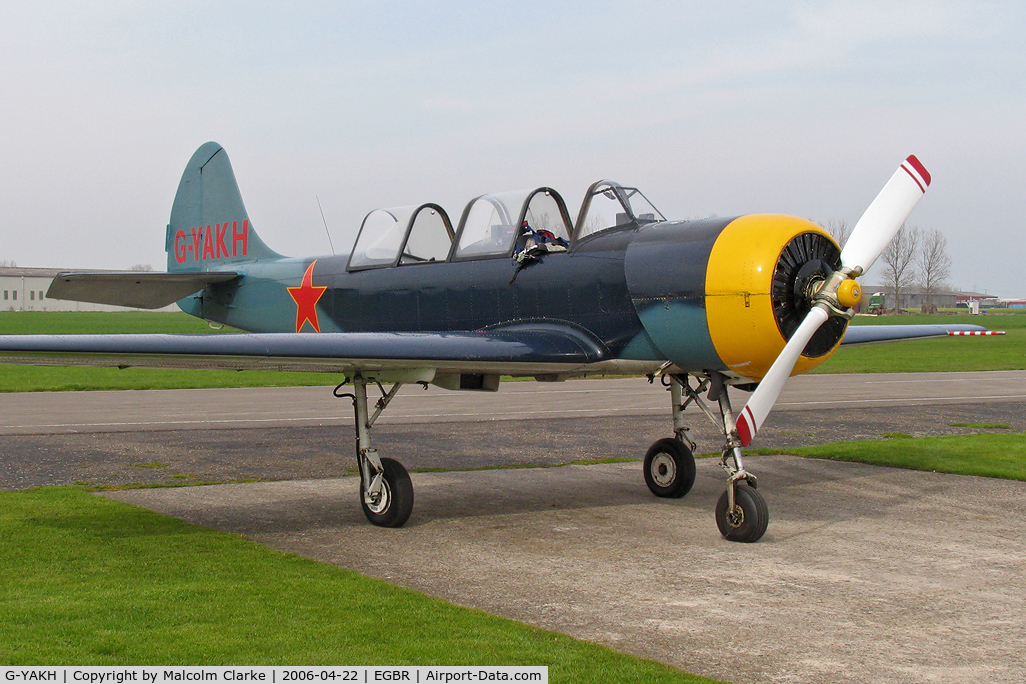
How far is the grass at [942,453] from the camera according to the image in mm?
10836

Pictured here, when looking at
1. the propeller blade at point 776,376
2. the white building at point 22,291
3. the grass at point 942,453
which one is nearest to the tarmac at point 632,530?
the grass at point 942,453

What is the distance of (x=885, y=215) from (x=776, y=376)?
1770mm

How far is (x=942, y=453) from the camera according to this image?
12.0m

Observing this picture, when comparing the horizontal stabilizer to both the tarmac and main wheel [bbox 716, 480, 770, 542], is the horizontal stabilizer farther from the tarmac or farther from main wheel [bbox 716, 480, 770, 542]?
main wheel [bbox 716, 480, 770, 542]

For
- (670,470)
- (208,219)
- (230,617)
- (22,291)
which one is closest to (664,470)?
(670,470)

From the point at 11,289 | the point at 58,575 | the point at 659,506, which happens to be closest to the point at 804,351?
the point at 659,506

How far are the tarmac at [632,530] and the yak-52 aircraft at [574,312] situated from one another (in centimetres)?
78

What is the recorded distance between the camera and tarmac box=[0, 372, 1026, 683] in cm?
485

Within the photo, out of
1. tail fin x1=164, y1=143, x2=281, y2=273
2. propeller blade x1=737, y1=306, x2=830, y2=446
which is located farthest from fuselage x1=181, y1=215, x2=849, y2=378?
tail fin x1=164, y1=143, x2=281, y2=273

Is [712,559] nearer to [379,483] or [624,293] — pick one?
[624,293]

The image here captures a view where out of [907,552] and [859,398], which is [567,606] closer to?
[907,552]

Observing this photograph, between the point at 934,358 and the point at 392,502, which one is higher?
the point at 934,358

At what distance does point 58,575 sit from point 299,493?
11.2 ft

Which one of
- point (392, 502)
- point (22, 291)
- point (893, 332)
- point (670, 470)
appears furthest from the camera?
point (22, 291)
